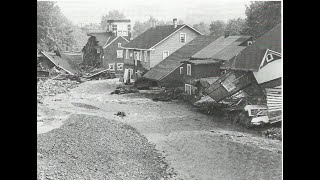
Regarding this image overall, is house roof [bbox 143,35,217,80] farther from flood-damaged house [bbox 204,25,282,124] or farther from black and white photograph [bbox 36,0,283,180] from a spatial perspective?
flood-damaged house [bbox 204,25,282,124]

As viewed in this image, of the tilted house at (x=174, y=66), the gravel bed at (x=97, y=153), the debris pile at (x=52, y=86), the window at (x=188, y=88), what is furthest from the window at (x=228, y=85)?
the debris pile at (x=52, y=86)

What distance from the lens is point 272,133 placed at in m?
5.54

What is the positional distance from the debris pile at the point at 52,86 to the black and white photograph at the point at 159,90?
1cm

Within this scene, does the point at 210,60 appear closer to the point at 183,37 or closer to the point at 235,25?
the point at 183,37

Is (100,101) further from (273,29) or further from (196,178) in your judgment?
(273,29)

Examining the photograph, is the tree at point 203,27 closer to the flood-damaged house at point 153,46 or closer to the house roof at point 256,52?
the flood-damaged house at point 153,46

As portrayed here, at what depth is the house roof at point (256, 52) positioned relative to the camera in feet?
16.7

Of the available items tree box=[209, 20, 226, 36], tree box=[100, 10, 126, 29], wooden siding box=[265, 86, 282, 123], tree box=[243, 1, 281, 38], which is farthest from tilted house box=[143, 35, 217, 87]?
wooden siding box=[265, 86, 282, 123]

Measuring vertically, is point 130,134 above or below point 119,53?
below

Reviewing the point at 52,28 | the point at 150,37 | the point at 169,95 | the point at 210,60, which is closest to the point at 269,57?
the point at 210,60

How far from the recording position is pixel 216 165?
532cm
